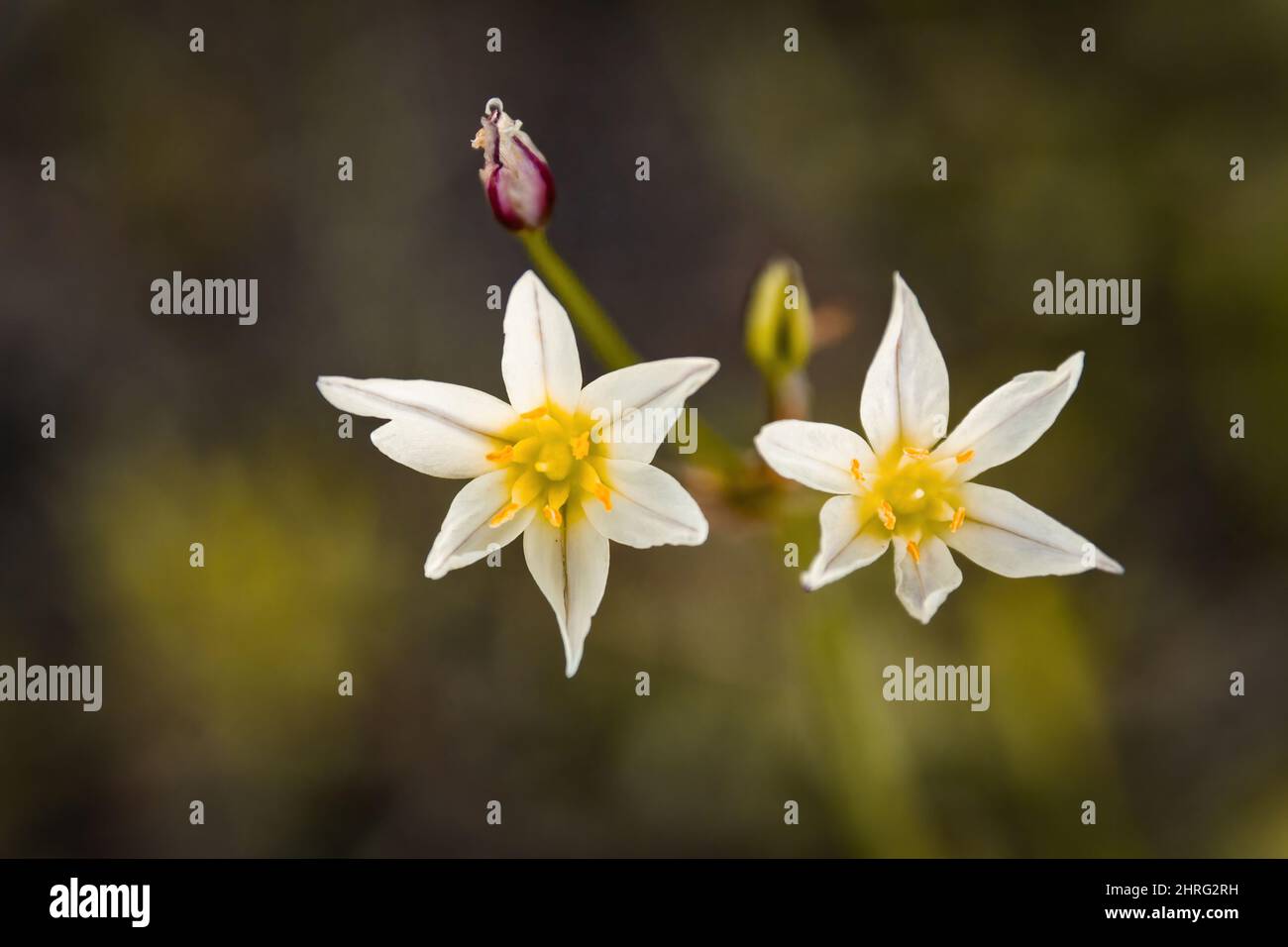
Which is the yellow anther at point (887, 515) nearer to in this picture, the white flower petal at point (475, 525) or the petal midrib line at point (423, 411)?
the white flower petal at point (475, 525)

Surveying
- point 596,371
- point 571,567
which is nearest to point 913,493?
point 571,567

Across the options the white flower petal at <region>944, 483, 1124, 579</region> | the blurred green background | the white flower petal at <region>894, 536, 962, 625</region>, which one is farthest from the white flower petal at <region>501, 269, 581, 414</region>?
the blurred green background

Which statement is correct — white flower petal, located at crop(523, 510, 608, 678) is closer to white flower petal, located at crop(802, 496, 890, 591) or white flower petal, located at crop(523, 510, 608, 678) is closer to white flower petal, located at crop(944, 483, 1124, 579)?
white flower petal, located at crop(802, 496, 890, 591)

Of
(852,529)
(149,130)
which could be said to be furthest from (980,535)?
(149,130)

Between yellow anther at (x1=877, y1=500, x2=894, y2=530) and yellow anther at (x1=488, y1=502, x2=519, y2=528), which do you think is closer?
yellow anther at (x1=877, y1=500, x2=894, y2=530)

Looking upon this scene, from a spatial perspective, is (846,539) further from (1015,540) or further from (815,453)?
(1015,540)

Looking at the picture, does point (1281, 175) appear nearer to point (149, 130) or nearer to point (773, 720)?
point (773, 720)
